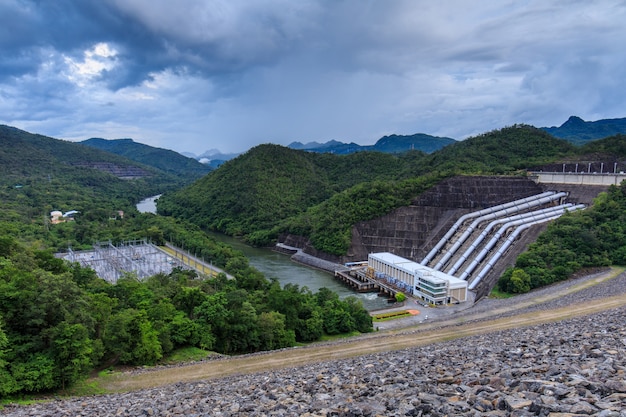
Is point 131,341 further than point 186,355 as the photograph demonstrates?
Answer: No

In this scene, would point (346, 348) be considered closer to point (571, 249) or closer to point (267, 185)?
point (571, 249)

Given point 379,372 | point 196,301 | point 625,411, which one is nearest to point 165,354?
point 196,301

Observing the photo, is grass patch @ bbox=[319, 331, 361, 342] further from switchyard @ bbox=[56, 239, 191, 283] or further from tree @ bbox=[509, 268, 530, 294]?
switchyard @ bbox=[56, 239, 191, 283]

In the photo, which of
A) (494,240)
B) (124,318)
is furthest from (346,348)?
(494,240)

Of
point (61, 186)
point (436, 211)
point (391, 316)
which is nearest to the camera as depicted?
point (391, 316)

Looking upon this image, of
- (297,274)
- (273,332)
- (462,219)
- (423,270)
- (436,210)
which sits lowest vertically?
(297,274)

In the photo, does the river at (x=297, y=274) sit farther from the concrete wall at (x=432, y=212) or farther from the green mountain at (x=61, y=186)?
the green mountain at (x=61, y=186)
